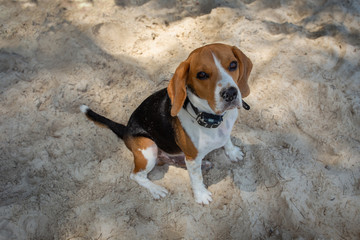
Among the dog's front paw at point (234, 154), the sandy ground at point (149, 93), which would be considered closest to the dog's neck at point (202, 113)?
the dog's front paw at point (234, 154)

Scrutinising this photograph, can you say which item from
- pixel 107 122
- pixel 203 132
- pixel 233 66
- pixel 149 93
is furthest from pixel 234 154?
pixel 107 122

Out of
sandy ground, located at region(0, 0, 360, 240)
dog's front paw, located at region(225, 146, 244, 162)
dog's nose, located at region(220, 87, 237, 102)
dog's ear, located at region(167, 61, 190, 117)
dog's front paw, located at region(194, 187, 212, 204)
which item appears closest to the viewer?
dog's nose, located at region(220, 87, 237, 102)

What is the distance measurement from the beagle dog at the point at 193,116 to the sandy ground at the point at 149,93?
0.33 m

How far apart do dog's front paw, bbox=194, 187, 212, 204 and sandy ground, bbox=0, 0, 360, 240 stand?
0.29ft

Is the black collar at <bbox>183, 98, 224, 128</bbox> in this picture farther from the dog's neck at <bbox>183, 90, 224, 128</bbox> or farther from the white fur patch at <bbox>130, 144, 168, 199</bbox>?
the white fur patch at <bbox>130, 144, 168, 199</bbox>

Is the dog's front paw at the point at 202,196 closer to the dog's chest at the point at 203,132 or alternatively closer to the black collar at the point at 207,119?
the dog's chest at the point at 203,132

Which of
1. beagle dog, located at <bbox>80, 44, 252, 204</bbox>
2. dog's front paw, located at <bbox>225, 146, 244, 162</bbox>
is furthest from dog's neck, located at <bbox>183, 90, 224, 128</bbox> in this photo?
dog's front paw, located at <bbox>225, 146, 244, 162</bbox>

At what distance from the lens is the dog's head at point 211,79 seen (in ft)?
7.89

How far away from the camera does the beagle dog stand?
246cm

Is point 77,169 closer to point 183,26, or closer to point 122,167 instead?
point 122,167

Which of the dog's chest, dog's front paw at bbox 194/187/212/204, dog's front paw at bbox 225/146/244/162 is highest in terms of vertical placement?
the dog's chest

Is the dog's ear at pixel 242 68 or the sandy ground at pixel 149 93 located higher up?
the dog's ear at pixel 242 68

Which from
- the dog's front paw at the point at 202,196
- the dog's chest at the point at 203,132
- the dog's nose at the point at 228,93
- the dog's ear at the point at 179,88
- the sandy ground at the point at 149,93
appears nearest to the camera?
the dog's nose at the point at 228,93

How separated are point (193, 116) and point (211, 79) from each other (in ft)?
1.79
